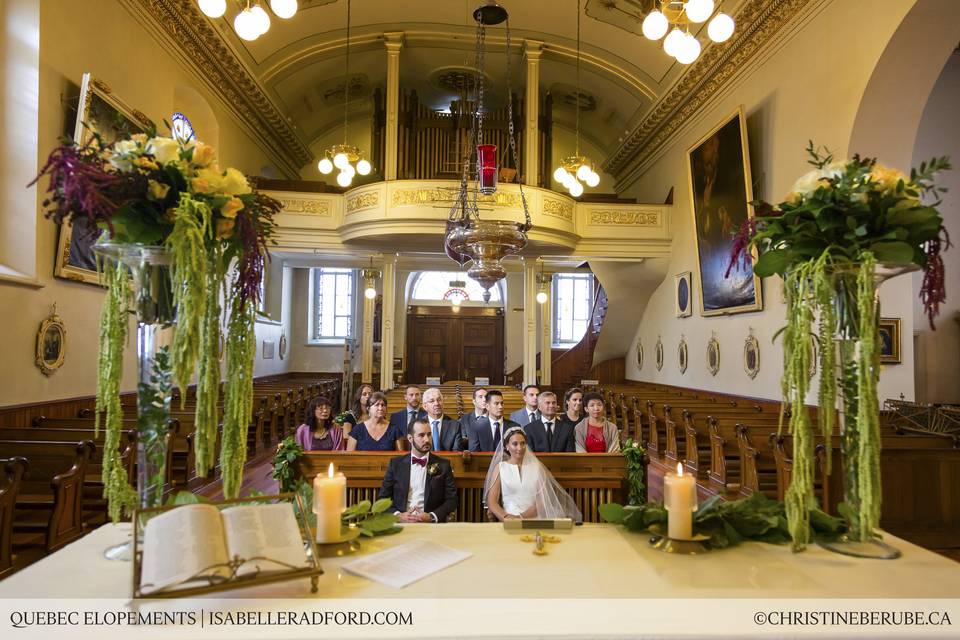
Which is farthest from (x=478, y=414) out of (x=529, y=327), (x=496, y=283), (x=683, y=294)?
(x=683, y=294)

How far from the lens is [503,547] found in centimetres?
164

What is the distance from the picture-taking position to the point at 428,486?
12.0ft

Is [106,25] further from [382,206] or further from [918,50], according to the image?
[918,50]

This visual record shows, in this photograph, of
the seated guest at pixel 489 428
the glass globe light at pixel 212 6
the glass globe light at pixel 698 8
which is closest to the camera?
the glass globe light at pixel 698 8

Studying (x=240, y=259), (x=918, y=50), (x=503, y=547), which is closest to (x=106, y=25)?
(x=240, y=259)

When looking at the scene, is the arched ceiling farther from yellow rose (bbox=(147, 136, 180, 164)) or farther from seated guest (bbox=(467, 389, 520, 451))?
yellow rose (bbox=(147, 136, 180, 164))

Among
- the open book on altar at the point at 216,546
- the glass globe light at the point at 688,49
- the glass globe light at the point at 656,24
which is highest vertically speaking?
the glass globe light at the point at 656,24

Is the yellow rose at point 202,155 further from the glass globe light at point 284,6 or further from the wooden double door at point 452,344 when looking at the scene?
the wooden double door at point 452,344

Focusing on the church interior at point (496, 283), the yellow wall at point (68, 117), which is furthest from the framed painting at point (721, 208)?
the yellow wall at point (68, 117)

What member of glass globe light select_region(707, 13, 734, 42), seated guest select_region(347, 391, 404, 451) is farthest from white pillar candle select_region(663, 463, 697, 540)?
glass globe light select_region(707, 13, 734, 42)

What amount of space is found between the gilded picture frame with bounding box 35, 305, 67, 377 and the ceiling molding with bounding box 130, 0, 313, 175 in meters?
4.21

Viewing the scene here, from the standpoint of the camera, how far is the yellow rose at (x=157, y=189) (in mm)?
1400

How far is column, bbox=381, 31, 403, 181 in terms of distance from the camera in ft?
37.4

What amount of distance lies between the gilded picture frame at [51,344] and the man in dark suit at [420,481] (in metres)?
4.62
